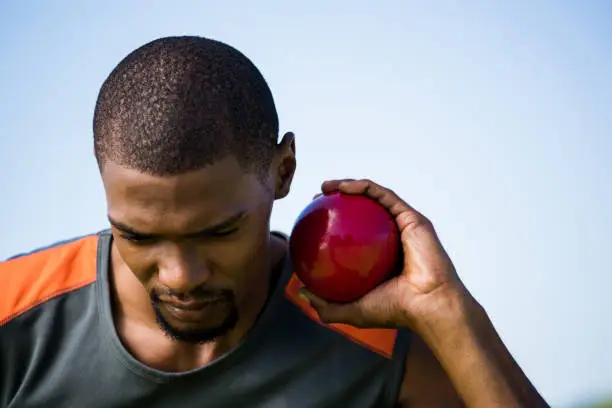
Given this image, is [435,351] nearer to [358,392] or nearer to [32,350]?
[358,392]

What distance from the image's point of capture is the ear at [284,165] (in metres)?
4.21

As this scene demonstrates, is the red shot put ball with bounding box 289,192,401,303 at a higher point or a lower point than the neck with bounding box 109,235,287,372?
higher

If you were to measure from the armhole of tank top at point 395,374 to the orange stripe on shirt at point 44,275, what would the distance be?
4.87ft

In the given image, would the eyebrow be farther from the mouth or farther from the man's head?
the mouth

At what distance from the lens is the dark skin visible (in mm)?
3686

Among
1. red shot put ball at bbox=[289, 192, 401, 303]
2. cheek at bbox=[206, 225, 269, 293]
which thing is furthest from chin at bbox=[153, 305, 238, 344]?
red shot put ball at bbox=[289, 192, 401, 303]

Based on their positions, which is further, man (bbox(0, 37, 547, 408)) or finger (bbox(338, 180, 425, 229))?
finger (bbox(338, 180, 425, 229))

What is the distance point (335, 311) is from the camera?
413 centimetres

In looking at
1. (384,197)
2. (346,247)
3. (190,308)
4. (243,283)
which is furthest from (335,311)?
(190,308)

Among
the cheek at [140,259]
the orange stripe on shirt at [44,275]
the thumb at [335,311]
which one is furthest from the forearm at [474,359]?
the orange stripe on shirt at [44,275]

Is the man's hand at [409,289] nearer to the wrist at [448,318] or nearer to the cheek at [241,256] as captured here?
the wrist at [448,318]

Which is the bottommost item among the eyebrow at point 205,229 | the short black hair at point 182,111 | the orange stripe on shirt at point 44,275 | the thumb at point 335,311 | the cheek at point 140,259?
the orange stripe on shirt at point 44,275

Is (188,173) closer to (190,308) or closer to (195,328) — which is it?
(190,308)

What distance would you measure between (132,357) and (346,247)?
1.15 metres
